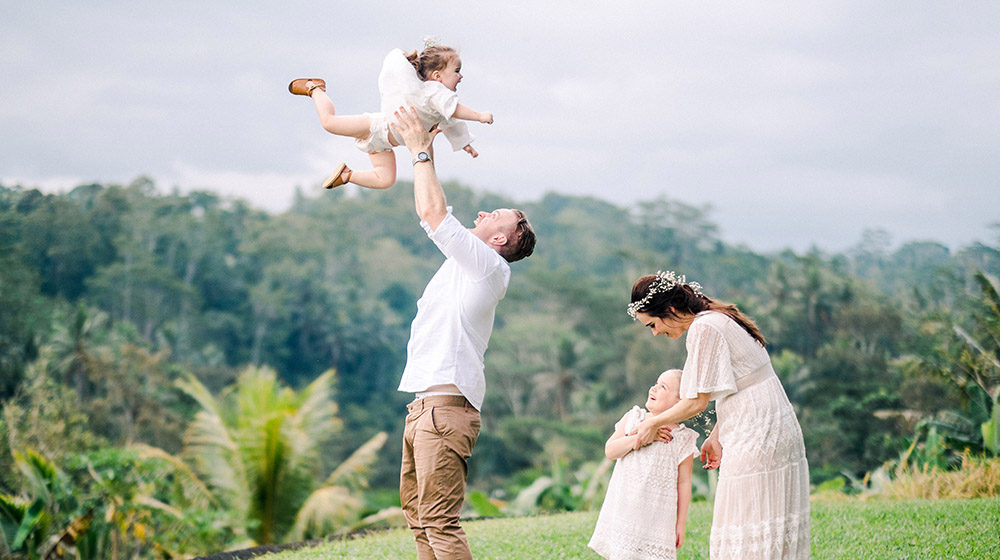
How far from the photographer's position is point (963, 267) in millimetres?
28828

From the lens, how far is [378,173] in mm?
3246

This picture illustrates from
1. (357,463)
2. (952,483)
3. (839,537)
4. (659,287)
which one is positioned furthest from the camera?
(357,463)

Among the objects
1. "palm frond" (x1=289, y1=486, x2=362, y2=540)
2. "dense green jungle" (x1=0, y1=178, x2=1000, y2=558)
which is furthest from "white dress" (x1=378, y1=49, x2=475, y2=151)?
"palm frond" (x1=289, y1=486, x2=362, y2=540)

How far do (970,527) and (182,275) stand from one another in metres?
34.4

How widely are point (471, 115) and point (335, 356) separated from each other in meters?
34.3

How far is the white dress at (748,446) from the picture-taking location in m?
2.97

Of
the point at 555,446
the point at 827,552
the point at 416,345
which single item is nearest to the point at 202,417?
the point at 827,552

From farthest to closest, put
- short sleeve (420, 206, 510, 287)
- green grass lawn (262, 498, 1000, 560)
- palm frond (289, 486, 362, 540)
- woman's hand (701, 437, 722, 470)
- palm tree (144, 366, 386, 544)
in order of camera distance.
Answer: palm frond (289, 486, 362, 540) → palm tree (144, 366, 386, 544) → green grass lawn (262, 498, 1000, 560) → woman's hand (701, 437, 722, 470) → short sleeve (420, 206, 510, 287)

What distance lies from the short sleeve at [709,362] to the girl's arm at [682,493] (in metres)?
0.45

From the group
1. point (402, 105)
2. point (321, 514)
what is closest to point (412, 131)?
point (402, 105)

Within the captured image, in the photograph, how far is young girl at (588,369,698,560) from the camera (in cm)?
326

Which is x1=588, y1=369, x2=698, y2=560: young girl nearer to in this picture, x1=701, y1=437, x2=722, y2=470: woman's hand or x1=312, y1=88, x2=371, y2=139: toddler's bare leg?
x1=701, y1=437, x2=722, y2=470: woman's hand

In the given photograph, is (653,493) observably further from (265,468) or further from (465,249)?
Result: (265,468)

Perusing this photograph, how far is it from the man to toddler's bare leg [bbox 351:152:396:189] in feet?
0.79
